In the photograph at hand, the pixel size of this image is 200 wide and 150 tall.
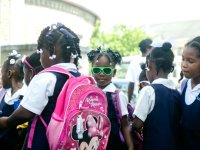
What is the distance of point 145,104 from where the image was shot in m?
2.78

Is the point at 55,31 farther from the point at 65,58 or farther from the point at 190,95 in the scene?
the point at 190,95

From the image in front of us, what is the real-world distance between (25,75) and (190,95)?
150 centimetres

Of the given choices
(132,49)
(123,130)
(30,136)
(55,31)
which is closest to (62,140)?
(30,136)

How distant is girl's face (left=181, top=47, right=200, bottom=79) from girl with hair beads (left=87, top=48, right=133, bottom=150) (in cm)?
67

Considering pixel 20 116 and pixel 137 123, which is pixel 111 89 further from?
pixel 20 116

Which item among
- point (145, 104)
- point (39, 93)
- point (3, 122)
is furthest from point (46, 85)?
point (145, 104)

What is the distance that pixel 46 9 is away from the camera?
1759 centimetres

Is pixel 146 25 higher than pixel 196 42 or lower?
higher

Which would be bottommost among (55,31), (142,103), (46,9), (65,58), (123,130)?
(123,130)

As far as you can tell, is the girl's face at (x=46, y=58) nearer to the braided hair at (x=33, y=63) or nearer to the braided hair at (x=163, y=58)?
the braided hair at (x=33, y=63)

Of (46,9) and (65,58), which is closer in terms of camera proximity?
(65,58)

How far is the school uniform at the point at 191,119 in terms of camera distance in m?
2.60

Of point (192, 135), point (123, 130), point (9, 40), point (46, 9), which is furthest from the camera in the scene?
point (46, 9)

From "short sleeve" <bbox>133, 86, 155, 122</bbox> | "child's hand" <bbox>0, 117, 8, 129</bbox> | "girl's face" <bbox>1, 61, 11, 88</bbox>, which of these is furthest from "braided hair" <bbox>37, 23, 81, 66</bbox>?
"girl's face" <bbox>1, 61, 11, 88</bbox>
